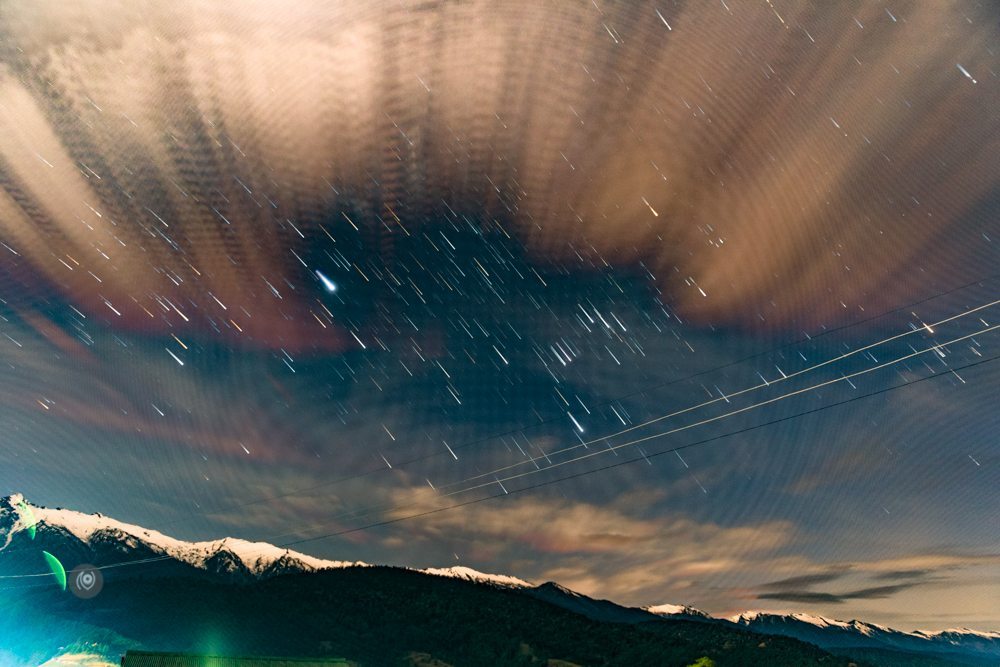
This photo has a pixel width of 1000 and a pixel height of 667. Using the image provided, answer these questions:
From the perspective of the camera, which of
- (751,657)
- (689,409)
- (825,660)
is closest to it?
(689,409)

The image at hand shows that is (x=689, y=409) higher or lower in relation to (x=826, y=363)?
higher

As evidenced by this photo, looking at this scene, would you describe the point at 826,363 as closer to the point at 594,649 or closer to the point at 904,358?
the point at 904,358

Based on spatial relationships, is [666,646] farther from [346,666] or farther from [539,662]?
[346,666]

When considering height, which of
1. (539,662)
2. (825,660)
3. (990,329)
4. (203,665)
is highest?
(539,662)

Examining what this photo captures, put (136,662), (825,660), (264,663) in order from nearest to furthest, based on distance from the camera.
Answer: (136,662) → (264,663) → (825,660)

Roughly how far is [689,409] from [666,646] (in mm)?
208573

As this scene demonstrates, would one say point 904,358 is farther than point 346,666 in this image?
No

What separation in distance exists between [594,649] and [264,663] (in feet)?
536

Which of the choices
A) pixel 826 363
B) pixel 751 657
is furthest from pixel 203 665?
pixel 751 657

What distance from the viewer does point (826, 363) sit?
1596 centimetres

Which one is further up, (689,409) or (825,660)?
(825,660)

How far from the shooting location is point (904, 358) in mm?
16250

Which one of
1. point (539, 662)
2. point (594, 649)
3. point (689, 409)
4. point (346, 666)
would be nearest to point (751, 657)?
point (594, 649)

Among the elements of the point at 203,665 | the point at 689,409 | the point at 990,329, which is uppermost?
the point at 203,665
